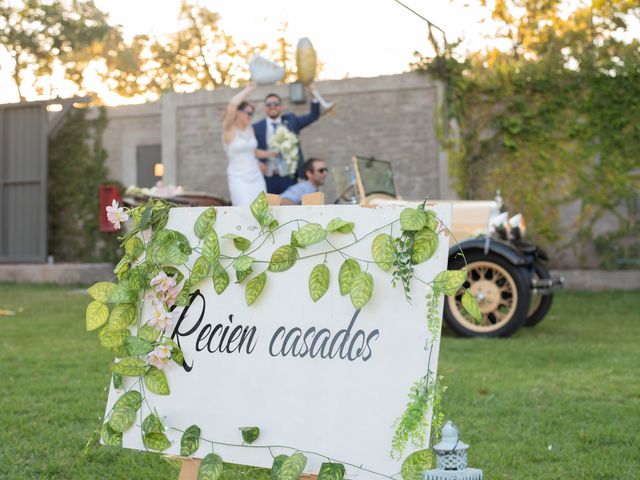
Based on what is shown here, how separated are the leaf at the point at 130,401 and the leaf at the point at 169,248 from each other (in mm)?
370

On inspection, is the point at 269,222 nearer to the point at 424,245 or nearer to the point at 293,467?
the point at 424,245

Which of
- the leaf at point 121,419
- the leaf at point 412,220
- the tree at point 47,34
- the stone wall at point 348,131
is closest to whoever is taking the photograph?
the leaf at point 412,220

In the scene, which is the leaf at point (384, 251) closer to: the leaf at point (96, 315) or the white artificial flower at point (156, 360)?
the white artificial flower at point (156, 360)

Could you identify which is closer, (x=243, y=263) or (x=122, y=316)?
(x=243, y=263)

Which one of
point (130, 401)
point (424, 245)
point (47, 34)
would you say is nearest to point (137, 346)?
point (130, 401)

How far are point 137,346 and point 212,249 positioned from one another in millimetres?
333

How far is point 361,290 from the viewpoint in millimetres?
2234

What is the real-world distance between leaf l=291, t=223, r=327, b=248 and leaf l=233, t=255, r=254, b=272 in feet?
0.46

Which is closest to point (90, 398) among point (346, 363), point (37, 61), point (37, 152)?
point (346, 363)

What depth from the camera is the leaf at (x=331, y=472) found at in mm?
2168

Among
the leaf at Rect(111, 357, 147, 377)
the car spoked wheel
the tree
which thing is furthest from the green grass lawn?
the tree

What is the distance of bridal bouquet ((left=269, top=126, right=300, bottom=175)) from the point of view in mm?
Result: 9508

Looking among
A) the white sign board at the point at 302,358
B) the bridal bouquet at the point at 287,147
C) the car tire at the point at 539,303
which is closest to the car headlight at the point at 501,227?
the car tire at the point at 539,303

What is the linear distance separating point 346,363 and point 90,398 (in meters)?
2.37
